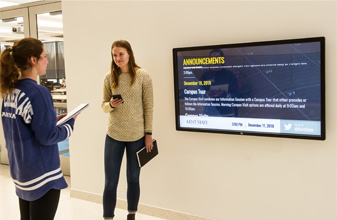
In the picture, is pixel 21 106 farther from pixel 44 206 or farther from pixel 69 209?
pixel 69 209

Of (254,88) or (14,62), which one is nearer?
(14,62)

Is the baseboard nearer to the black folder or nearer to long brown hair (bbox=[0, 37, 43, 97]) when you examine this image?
the black folder

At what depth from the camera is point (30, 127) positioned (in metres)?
1.85

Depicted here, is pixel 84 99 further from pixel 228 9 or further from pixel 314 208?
pixel 314 208

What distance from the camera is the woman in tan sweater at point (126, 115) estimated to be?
105 inches

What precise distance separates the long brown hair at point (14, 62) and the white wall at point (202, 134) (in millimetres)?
1385

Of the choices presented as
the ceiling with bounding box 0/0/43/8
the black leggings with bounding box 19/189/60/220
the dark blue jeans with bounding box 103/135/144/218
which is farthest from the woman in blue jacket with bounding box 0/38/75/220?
the ceiling with bounding box 0/0/43/8

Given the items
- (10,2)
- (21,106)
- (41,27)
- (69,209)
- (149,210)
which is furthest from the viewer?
(10,2)

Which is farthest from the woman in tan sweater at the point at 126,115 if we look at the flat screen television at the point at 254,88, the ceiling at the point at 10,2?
the ceiling at the point at 10,2

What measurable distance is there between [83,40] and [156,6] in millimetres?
1003

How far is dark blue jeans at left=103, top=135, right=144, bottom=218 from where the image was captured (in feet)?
8.94

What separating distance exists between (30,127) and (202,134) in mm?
1515

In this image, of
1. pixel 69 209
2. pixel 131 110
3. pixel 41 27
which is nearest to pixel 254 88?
pixel 131 110

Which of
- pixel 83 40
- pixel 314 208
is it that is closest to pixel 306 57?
pixel 314 208
